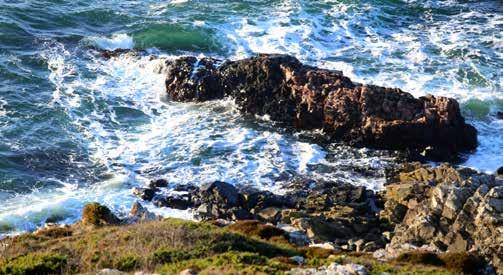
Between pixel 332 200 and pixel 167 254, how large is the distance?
1208 centimetres

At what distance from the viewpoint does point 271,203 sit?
2677 cm

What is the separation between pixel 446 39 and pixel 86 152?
26180mm

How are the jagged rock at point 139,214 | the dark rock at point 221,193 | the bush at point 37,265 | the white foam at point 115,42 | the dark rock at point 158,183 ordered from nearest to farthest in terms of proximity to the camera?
the bush at point 37,265, the jagged rock at point 139,214, the dark rock at point 221,193, the dark rock at point 158,183, the white foam at point 115,42

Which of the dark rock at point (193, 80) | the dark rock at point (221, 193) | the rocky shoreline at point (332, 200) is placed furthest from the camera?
the dark rock at point (193, 80)

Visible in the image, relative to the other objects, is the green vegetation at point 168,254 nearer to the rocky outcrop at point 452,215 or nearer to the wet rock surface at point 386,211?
the wet rock surface at point 386,211

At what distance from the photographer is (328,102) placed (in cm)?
3375

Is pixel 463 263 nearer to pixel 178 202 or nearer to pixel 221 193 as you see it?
pixel 221 193

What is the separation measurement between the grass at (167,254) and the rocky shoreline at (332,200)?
0.07 meters

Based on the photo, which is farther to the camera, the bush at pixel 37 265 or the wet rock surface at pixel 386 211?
the wet rock surface at pixel 386 211

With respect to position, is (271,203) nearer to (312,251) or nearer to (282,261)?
(312,251)

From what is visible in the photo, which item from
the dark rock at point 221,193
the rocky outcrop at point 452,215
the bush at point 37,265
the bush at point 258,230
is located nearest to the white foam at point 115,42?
the dark rock at point 221,193

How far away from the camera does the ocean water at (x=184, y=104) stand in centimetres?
2959

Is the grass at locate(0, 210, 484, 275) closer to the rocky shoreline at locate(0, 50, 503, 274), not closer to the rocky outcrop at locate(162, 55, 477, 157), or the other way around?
the rocky shoreline at locate(0, 50, 503, 274)

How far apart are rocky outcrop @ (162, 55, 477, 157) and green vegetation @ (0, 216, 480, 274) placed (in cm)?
1355
